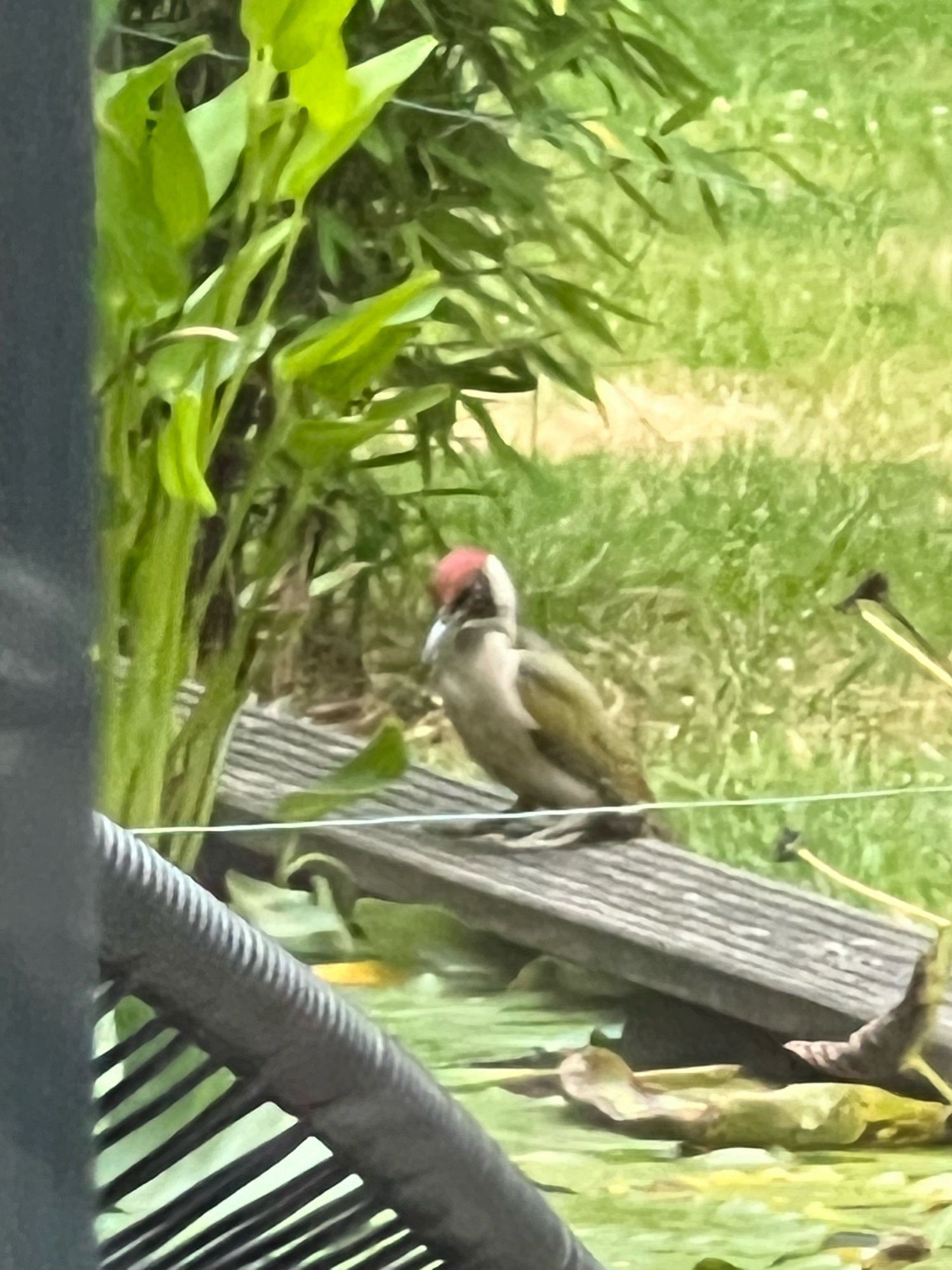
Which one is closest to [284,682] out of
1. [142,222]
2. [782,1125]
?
[142,222]

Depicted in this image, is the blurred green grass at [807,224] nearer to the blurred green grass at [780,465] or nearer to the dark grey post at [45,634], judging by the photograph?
the blurred green grass at [780,465]

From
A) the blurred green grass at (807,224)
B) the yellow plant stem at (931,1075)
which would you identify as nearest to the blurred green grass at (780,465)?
the blurred green grass at (807,224)

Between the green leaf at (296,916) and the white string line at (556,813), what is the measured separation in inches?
1.0

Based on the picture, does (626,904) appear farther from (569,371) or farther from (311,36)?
(311,36)

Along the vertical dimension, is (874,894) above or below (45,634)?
below

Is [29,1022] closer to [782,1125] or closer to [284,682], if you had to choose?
[284,682]

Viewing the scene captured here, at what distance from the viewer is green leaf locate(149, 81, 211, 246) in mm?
583

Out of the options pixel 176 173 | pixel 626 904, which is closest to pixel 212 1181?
pixel 626 904

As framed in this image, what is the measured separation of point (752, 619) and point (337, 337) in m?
0.24

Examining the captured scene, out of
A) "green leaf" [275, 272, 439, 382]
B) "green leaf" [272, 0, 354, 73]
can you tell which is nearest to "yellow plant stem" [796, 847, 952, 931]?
"green leaf" [275, 272, 439, 382]

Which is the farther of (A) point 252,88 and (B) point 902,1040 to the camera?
(B) point 902,1040

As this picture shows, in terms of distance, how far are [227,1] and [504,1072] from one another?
1.69 ft

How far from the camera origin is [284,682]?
640 millimetres

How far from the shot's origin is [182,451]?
61 cm
